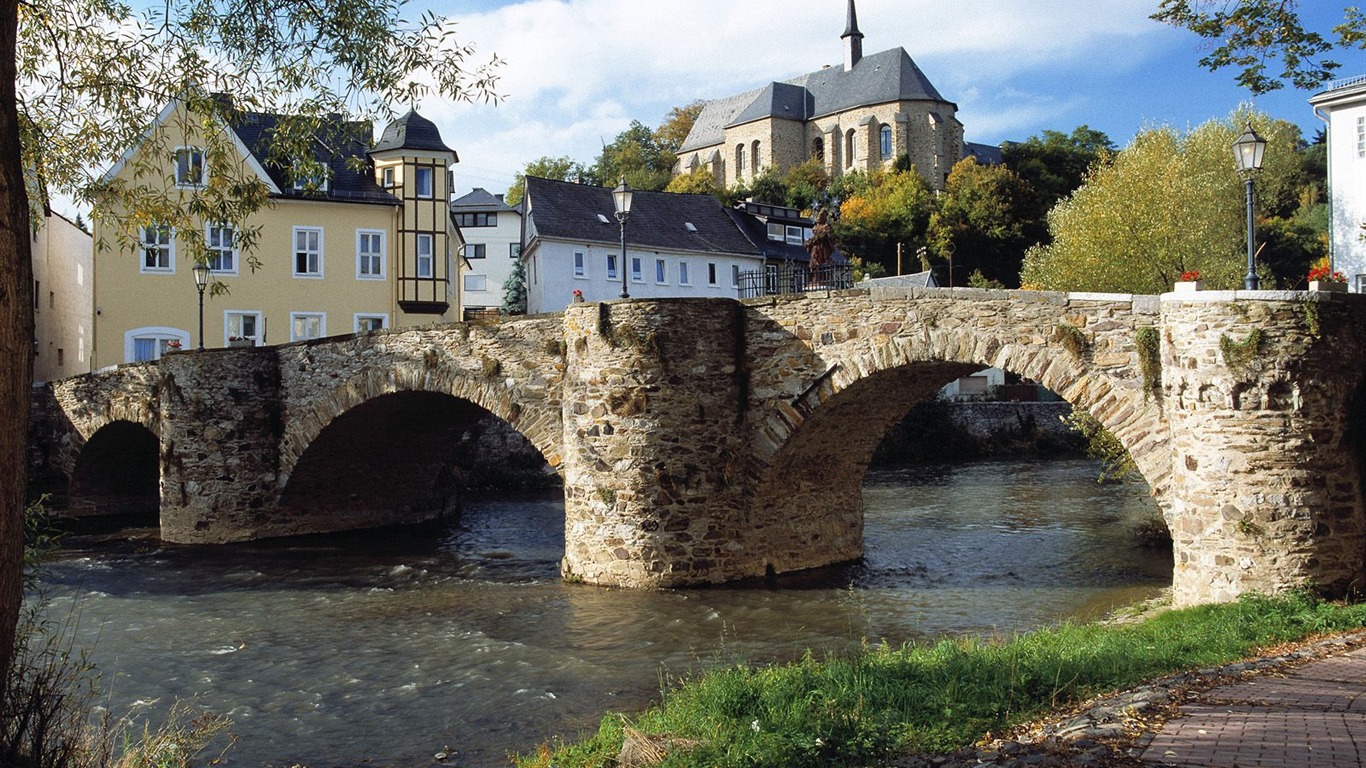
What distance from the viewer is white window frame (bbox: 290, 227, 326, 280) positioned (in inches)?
1232

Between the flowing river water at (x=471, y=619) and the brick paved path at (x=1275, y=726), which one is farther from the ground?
the brick paved path at (x=1275, y=726)

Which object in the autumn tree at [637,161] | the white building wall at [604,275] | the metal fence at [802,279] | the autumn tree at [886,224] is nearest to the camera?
the metal fence at [802,279]

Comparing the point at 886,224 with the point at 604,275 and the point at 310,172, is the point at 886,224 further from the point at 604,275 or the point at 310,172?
the point at 310,172

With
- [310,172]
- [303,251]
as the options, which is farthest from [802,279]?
[303,251]

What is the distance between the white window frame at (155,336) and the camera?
30.0 m

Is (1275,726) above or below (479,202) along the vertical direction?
below

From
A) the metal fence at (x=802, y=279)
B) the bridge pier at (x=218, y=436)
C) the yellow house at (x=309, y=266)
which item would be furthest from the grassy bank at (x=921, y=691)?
the yellow house at (x=309, y=266)

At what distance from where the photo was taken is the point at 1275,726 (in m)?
5.97

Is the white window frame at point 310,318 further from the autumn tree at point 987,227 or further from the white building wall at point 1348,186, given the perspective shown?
the autumn tree at point 987,227

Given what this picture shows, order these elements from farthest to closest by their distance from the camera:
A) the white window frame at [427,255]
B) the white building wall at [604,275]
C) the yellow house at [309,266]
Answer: the white building wall at [604,275]
the white window frame at [427,255]
the yellow house at [309,266]

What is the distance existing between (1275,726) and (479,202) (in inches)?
2212

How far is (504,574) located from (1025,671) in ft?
34.7

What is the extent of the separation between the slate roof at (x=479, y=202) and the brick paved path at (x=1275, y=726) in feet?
178

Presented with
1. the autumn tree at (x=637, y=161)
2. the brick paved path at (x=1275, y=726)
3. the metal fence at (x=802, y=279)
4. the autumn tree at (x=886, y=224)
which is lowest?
the brick paved path at (x=1275, y=726)
